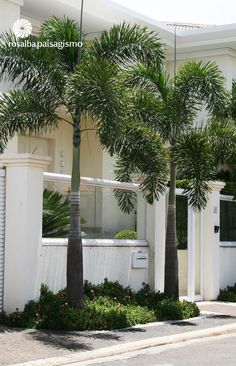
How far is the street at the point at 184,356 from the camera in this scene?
8.94 m

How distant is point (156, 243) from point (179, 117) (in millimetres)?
2932

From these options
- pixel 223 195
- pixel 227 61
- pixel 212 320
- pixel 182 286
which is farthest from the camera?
pixel 227 61

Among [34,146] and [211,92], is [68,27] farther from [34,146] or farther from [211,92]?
[34,146]

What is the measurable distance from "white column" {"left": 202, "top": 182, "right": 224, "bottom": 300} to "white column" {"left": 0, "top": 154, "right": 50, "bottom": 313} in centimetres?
631

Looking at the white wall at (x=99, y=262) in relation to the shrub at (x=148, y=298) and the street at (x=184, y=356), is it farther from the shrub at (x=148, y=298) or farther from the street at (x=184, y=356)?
the street at (x=184, y=356)

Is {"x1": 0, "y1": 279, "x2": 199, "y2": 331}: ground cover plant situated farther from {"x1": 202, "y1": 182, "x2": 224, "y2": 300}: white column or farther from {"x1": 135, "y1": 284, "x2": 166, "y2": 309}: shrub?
{"x1": 202, "y1": 182, "x2": 224, "y2": 300}: white column

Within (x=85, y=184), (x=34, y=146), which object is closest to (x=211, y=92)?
(x=85, y=184)

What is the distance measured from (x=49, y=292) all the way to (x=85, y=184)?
7.97 ft

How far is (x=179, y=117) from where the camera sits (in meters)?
13.3

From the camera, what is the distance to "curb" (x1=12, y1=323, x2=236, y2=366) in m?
8.66

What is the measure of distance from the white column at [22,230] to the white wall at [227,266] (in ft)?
24.4

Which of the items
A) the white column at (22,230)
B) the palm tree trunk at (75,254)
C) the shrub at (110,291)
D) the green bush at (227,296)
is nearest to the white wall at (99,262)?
the shrub at (110,291)

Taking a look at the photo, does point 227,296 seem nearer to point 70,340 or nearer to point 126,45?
point 126,45

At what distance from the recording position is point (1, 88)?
16.8m
